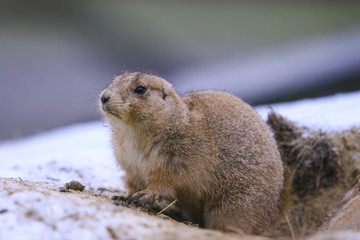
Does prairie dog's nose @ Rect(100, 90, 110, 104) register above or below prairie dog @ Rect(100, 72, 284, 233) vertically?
above

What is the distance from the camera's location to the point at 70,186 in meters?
4.28

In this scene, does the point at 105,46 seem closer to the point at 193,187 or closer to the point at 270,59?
the point at 270,59

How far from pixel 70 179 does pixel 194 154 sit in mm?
1782

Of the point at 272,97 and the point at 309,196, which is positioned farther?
the point at 272,97

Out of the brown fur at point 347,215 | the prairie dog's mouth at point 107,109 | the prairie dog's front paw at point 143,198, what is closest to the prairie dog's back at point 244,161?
the brown fur at point 347,215

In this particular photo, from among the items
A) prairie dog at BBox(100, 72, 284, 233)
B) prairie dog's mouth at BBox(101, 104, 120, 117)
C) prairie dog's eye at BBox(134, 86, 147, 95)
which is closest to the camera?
prairie dog's mouth at BBox(101, 104, 120, 117)

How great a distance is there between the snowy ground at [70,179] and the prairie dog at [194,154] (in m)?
0.60

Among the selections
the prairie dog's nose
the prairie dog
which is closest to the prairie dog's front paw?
the prairie dog

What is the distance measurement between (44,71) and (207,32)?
6829 mm

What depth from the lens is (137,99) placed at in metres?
4.24

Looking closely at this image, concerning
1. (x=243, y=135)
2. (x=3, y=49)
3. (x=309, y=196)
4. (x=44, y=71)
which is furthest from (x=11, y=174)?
(x=3, y=49)

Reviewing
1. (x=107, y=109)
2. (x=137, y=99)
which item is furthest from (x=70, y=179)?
(x=137, y=99)

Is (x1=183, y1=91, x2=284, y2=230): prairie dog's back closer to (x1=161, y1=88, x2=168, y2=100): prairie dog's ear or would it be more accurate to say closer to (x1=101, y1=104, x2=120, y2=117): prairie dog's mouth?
(x1=161, y1=88, x2=168, y2=100): prairie dog's ear

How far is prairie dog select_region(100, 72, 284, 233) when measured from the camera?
13.8 feet
